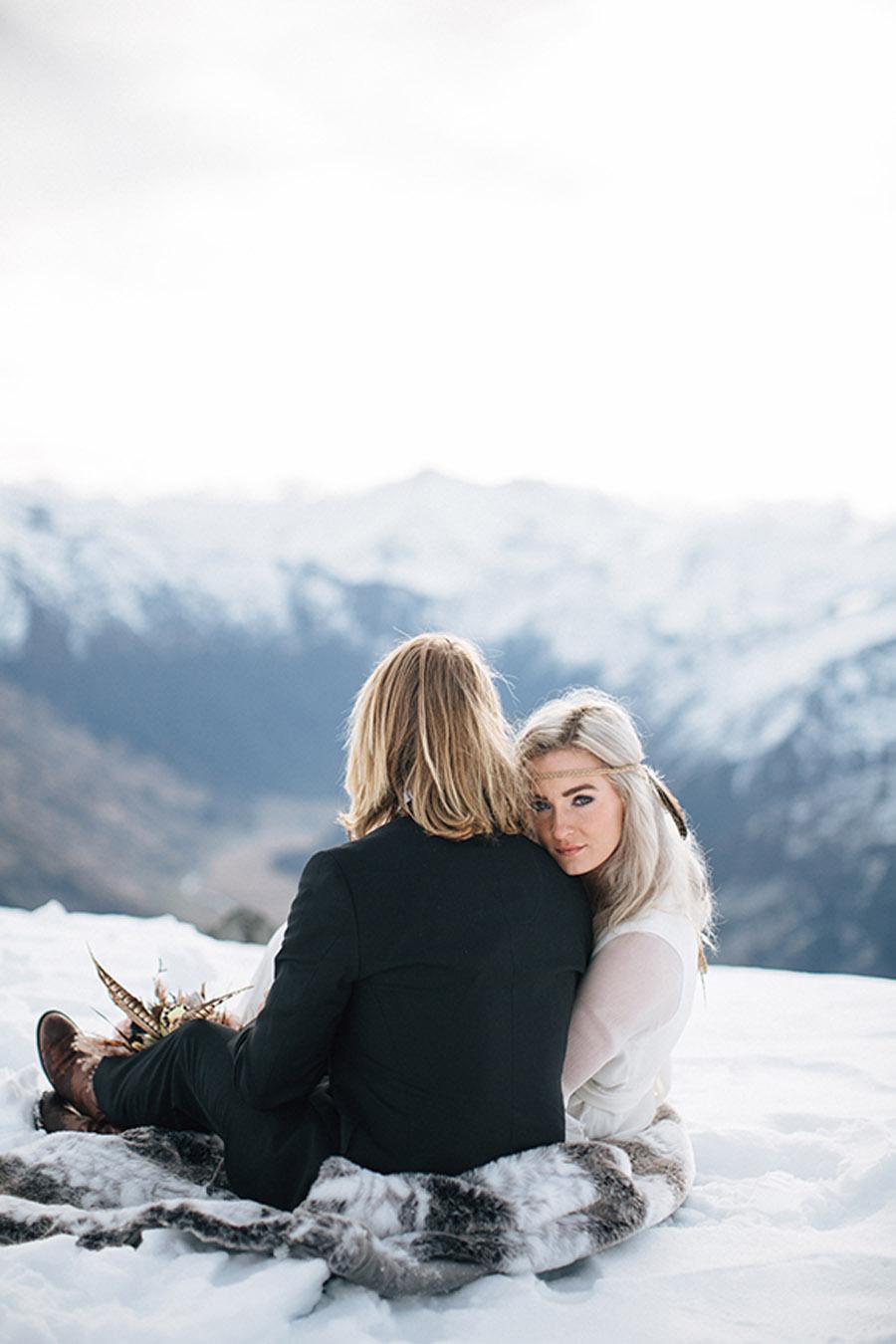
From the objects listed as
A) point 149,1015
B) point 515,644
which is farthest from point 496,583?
point 149,1015

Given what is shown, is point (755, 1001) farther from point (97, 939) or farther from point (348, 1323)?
point (348, 1323)

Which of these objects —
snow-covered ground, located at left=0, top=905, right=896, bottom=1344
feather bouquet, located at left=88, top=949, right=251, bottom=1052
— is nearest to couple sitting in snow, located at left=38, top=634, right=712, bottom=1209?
feather bouquet, located at left=88, top=949, right=251, bottom=1052

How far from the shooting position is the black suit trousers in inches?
76.7

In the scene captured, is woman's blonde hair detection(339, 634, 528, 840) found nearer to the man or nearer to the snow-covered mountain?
the man

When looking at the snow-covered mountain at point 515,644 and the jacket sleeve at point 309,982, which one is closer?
the jacket sleeve at point 309,982

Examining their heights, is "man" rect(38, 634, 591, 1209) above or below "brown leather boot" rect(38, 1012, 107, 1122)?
above

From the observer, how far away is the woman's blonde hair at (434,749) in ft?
6.26

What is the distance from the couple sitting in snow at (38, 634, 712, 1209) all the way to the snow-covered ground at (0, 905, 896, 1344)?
232 mm

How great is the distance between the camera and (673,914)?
88.2 inches

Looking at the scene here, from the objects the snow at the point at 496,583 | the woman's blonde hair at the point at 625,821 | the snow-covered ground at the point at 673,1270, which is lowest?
the snow-covered ground at the point at 673,1270

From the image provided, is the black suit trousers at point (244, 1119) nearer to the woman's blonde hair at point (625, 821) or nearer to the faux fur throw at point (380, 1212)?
the faux fur throw at point (380, 1212)

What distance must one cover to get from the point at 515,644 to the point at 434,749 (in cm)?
4176

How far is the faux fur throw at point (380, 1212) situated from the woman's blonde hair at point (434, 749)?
612mm

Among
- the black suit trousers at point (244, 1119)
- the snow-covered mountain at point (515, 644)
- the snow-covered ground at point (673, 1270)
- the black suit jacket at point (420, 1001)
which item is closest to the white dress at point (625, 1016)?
the black suit jacket at point (420, 1001)
